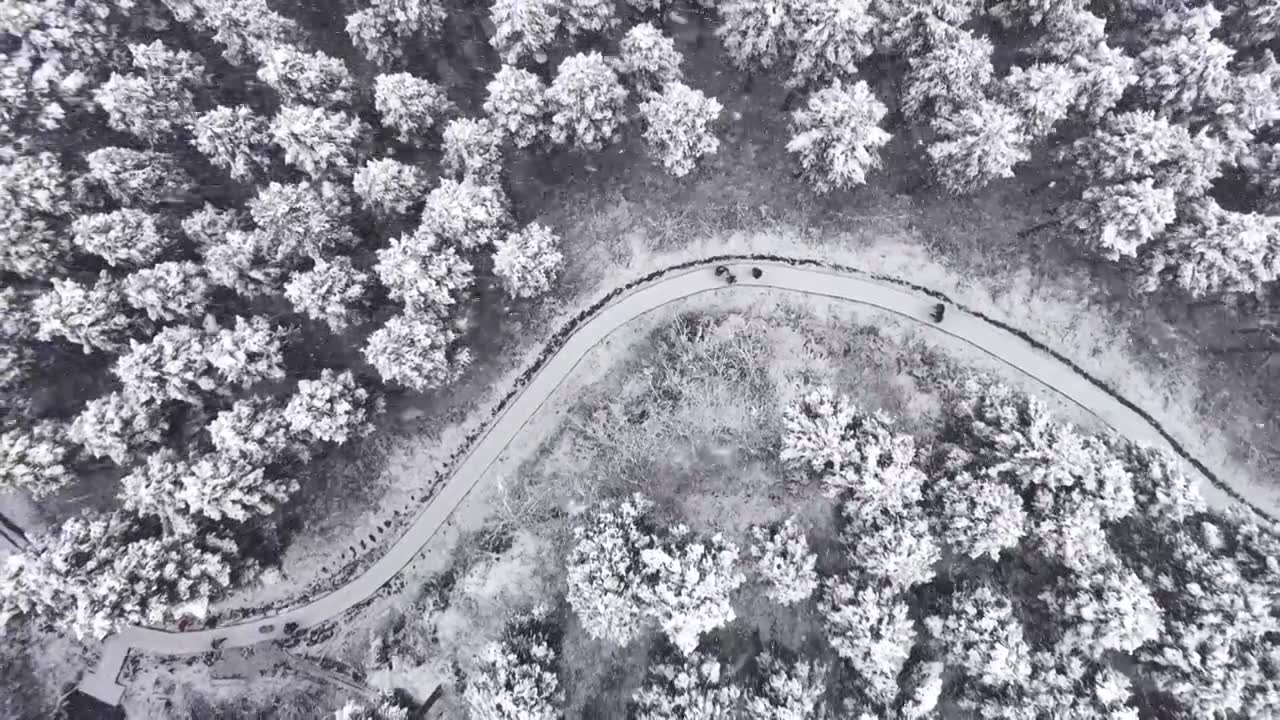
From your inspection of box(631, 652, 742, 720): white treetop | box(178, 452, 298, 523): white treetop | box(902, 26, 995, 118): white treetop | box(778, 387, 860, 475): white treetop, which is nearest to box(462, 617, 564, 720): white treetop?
box(631, 652, 742, 720): white treetop

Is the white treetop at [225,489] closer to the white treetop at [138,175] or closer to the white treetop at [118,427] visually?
the white treetop at [118,427]

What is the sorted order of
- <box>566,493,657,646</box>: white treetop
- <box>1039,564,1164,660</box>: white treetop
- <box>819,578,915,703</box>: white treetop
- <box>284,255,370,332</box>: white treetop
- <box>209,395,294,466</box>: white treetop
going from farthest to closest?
<box>284,255,370,332</box>: white treetop
<box>209,395,294,466</box>: white treetop
<box>566,493,657,646</box>: white treetop
<box>819,578,915,703</box>: white treetop
<box>1039,564,1164,660</box>: white treetop

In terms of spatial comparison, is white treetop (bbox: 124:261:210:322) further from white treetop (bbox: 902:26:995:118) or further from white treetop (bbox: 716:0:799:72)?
white treetop (bbox: 902:26:995:118)

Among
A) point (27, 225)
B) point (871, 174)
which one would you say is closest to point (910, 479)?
point (871, 174)

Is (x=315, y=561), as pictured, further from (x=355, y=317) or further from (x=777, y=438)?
(x=777, y=438)

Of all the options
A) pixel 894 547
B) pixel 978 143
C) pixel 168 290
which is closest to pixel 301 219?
pixel 168 290

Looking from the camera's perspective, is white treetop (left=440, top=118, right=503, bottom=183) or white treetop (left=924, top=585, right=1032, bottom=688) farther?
white treetop (left=440, top=118, right=503, bottom=183)

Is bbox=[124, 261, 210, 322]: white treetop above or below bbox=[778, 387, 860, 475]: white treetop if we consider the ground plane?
below

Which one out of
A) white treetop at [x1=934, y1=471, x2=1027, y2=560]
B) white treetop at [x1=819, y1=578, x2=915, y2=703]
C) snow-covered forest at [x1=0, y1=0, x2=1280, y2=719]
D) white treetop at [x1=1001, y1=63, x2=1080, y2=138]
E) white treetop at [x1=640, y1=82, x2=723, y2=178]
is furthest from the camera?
white treetop at [x1=640, y1=82, x2=723, y2=178]
